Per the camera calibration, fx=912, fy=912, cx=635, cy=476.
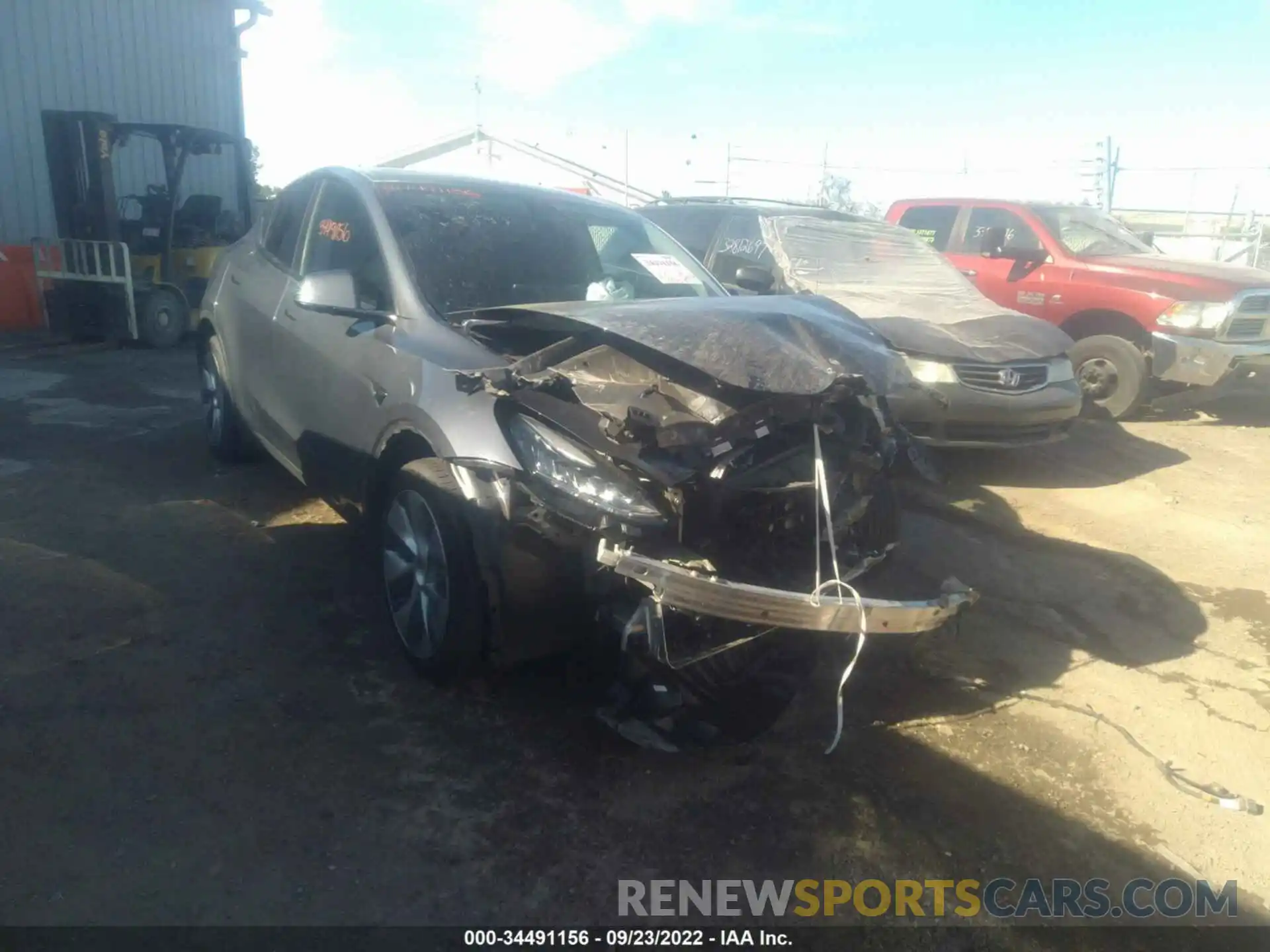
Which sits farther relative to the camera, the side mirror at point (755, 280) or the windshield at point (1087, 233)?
the windshield at point (1087, 233)

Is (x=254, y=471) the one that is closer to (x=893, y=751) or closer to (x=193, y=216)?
(x=893, y=751)

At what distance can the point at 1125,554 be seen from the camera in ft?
16.5

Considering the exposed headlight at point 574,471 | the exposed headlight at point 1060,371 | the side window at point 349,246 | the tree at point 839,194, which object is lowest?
the exposed headlight at point 1060,371

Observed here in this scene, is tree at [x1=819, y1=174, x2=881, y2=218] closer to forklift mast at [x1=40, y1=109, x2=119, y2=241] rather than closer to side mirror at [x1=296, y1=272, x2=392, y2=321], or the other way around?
forklift mast at [x1=40, y1=109, x2=119, y2=241]

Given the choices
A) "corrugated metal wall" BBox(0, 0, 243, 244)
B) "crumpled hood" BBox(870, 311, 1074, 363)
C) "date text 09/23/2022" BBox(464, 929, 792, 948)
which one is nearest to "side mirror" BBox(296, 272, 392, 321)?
"date text 09/23/2022" BBox(464, 929, 792, 948)

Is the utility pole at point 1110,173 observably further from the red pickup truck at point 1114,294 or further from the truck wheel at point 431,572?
the truck wheel at point 431,572

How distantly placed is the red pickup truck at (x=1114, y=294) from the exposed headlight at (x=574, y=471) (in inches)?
237

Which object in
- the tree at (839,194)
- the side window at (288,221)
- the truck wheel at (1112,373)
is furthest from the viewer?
the tree at (839,194)

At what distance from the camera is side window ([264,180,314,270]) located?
15.3ft

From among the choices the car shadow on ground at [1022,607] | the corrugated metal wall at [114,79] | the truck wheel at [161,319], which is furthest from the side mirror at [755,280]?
the corrugated metal wall at [114,79]

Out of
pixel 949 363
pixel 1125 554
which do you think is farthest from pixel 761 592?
pixel 949 363

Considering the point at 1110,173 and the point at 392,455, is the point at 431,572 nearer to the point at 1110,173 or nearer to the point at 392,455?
the point at 392,455

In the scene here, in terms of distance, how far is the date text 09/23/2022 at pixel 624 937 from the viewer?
89.2 inches

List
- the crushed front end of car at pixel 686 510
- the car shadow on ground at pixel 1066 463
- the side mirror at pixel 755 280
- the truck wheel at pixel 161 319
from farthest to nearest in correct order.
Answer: the truck wheel at pixel 161 319, the car shadow on ground at pixel 1066 463, the side mirror at pixel 755 280, the crushed front end of car at pixel 686 510
